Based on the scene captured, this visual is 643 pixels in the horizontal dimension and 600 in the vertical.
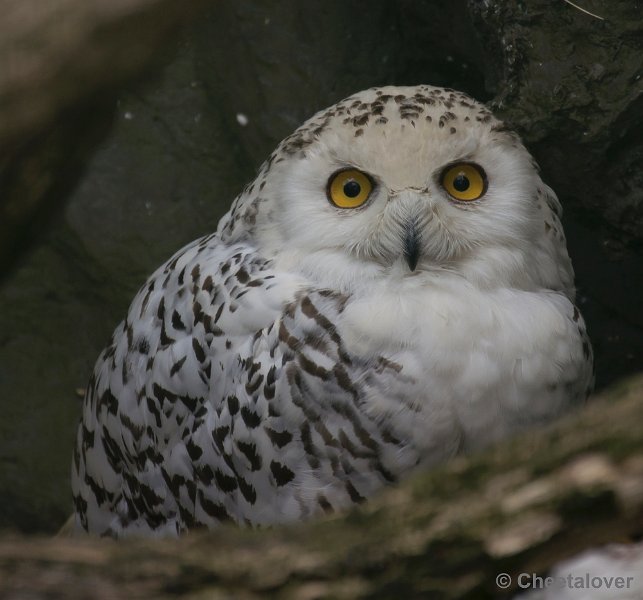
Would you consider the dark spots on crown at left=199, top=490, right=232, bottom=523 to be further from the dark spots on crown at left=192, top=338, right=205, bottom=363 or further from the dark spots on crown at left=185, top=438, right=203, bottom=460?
the dark spots on crown at left=192, top=338, right=205, bottom=363

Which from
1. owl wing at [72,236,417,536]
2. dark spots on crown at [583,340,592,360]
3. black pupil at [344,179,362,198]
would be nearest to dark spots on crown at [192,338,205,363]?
owl wing at [72,236,417,536]

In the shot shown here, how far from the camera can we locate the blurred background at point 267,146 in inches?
127

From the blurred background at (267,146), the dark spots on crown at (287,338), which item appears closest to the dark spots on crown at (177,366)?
the dark spots on crown at (287,338)

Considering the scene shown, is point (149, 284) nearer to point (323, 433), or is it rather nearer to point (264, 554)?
point (323, 433)

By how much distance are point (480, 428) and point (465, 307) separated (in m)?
0.31

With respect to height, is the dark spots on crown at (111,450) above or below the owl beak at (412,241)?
below

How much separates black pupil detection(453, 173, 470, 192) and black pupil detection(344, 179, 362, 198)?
0.25 metres

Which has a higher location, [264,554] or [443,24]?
[443,24]

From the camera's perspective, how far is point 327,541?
159 centimetres

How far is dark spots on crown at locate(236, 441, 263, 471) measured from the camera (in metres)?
2.66

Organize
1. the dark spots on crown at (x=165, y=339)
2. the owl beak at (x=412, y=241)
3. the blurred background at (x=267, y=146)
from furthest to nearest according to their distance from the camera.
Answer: the blurred background at (x=267, y=146) → the dark spots on crown at (x=165, y=339) → the owl beak at (x=412, y=241)

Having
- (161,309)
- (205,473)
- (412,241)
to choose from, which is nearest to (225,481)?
(205,473)

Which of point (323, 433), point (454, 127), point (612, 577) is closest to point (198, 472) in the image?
point (323, 433)

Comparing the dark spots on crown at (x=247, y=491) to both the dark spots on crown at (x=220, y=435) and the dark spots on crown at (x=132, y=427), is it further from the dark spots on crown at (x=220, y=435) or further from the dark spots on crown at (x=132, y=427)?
the dark spots on crown at (x=132, y=427)
